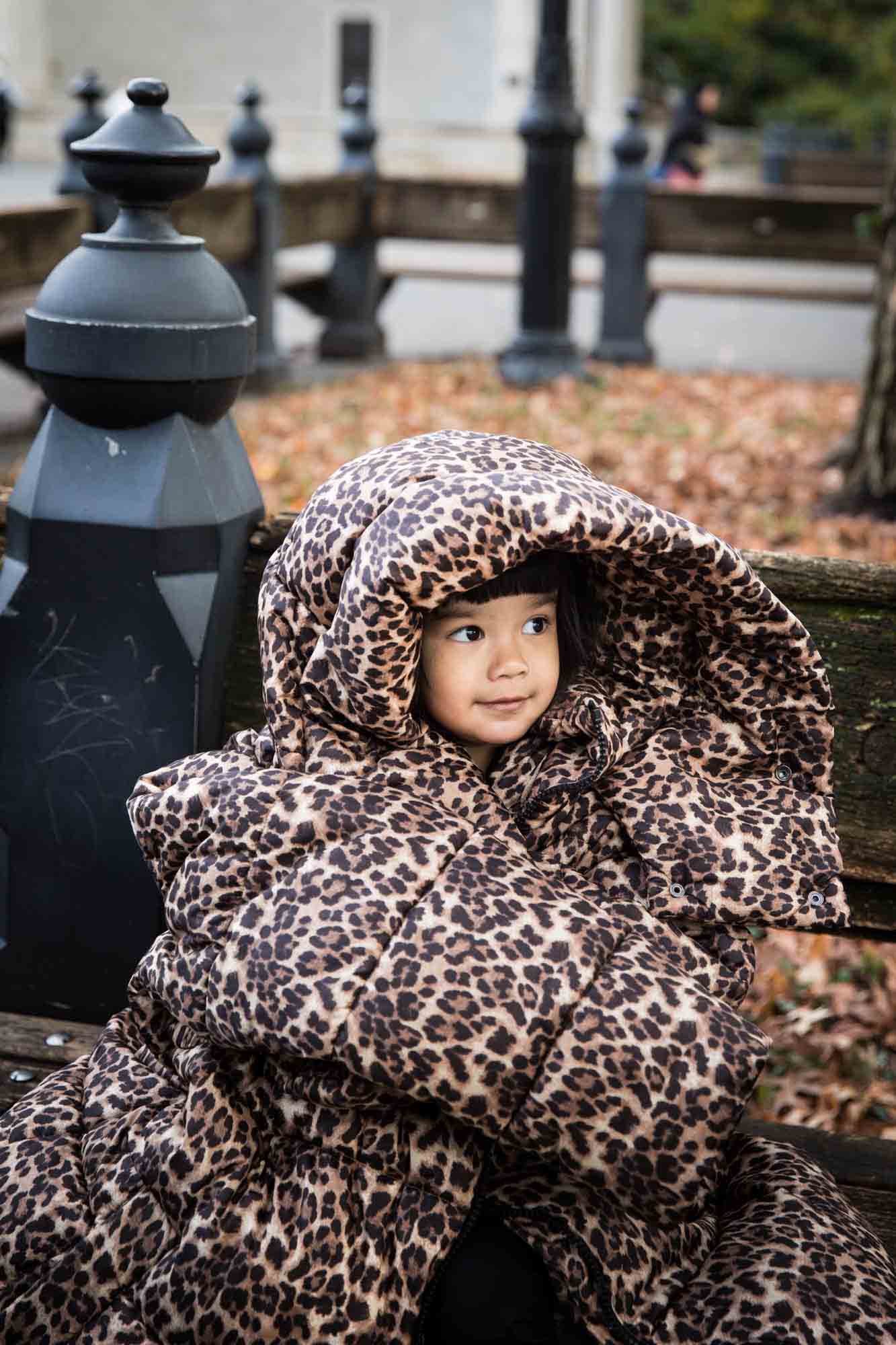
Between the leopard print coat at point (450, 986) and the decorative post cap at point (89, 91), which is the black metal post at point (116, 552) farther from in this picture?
the decorative post cap at point (89, 91)

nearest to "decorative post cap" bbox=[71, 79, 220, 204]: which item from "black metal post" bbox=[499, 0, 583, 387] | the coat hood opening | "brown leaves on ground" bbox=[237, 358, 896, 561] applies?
the coat hood opening

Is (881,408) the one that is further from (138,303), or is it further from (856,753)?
(138,303)

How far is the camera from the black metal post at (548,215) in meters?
9.37

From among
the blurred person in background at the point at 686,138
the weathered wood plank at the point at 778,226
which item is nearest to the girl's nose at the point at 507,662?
the weathered wood plank at the point at 778,226

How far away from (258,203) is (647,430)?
2.57 m

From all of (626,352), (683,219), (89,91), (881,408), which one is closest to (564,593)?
(881,408)

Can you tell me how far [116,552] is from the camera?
2.45 m

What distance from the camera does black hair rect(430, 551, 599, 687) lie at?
2.06 metres

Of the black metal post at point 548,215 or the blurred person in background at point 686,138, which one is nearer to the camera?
the black metal post at point 548,215

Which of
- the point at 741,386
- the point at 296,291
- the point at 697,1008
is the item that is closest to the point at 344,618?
the point at 697,1008

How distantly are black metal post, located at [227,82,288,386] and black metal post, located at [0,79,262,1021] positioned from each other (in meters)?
6.49

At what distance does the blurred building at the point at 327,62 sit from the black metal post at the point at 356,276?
23.2 meters

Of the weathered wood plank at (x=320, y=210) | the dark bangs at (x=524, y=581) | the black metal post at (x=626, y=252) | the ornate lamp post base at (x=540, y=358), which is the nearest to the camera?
the dark bangs at (x=524, y=581)

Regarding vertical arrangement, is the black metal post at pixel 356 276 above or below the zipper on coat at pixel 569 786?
below
